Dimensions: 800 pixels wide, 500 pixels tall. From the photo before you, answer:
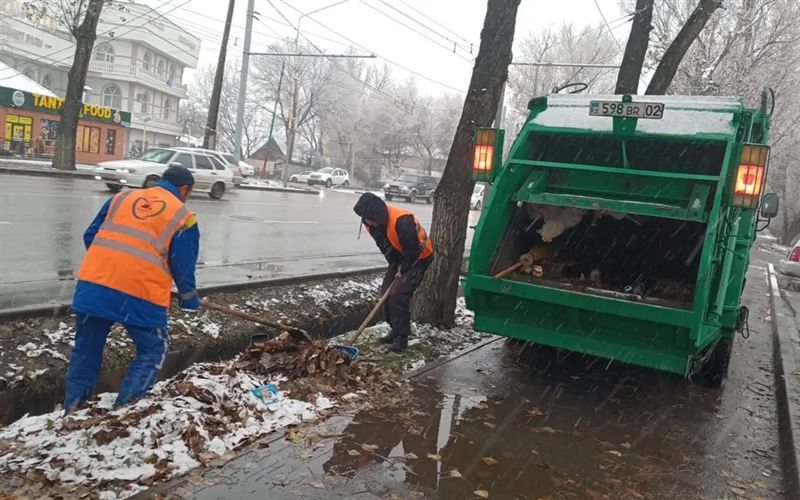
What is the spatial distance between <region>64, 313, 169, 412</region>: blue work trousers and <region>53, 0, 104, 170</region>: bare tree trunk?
65.9 ft

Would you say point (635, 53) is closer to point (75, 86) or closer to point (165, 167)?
point (165, 167)

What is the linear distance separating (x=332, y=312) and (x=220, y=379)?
120 inches

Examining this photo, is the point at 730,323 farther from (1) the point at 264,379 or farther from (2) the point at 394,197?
(2) the point at 394,197

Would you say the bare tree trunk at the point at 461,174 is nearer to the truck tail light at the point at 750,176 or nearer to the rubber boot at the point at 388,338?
the rubber boot at the point at 388,338

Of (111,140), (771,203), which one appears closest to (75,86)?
(111,140)

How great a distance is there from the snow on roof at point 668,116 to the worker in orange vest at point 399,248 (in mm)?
1367

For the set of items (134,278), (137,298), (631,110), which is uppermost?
(631,110)

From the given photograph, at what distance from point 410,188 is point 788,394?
3037 cm

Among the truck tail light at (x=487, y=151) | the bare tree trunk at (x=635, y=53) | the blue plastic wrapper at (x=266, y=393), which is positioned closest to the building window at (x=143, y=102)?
the bare tree trunk at (x=635, y=53)

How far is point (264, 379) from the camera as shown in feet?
15.6

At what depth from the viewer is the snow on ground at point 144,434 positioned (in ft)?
10.7

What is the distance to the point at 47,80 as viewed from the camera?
45188 mm

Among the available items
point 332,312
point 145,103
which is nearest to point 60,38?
point 145,103

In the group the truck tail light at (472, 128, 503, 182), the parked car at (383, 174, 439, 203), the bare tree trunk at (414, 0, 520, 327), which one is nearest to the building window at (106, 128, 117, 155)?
the parked car at (383, 174, 439, 203)
